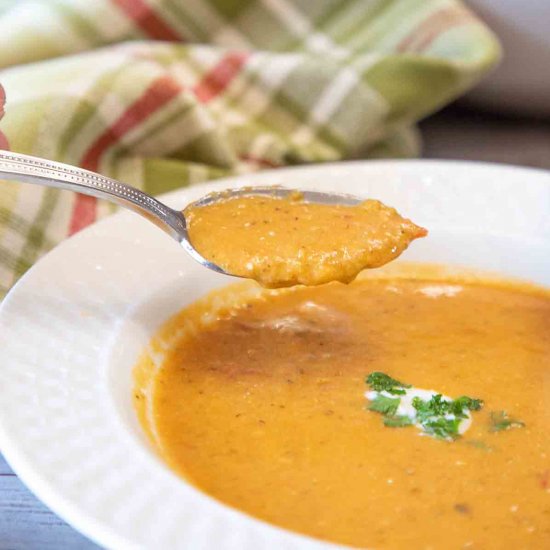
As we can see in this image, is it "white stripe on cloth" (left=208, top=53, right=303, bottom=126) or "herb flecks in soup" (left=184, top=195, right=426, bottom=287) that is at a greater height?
"herb flecks in soup" (left=184, top=195, right=426, bottom=287)

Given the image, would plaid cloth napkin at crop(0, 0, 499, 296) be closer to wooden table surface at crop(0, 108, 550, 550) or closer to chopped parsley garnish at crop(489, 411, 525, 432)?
wooden table surface at crop(0, 108, 550, 550)

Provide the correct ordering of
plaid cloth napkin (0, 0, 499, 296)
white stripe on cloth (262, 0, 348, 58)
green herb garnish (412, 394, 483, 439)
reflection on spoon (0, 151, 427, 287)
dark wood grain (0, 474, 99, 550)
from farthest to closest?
white stripe on cloth (262, 0, 348, 58), plaid cloth napkin (0, 0, 499, 296), reflection on spoon (0, 151, 427, 287), green herb garnish (412, 394, 483, 439), dark wood grain (0, 474, 99, 550)

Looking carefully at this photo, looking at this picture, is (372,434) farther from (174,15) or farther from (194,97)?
(174,15)

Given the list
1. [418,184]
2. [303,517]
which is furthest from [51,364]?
[418,184]

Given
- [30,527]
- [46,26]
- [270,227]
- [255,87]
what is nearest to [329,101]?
[255,87]

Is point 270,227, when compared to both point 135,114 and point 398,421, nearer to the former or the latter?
point 398,421

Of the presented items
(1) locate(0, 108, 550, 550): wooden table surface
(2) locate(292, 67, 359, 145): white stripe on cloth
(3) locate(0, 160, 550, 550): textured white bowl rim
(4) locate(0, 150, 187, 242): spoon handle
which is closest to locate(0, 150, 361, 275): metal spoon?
(4) locate(0, 150, 187, 242): spoon handle
